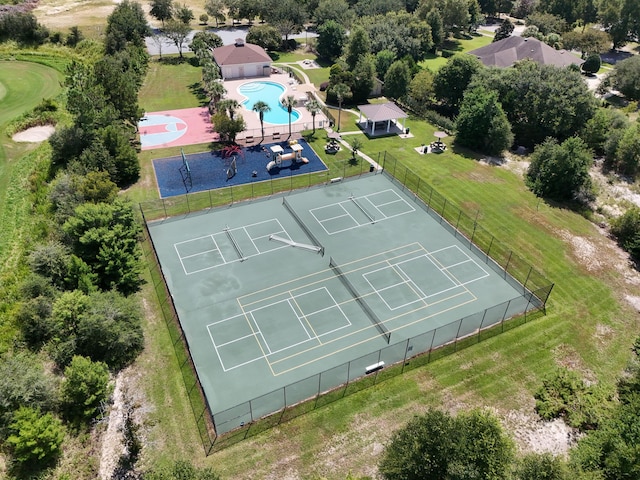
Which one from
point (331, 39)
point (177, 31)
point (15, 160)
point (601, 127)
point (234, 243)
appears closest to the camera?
point (234, 243)

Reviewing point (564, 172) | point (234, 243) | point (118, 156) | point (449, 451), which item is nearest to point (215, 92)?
point (118, 156)

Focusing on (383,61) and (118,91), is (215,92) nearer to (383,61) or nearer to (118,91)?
(118,91)

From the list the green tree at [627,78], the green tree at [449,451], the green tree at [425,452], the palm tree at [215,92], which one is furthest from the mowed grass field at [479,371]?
the green tree at [627,78]

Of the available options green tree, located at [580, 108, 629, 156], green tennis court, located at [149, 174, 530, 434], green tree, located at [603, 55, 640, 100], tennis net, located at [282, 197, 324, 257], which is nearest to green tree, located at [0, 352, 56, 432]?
green tennis court, located at [149, 174, 530, 434]

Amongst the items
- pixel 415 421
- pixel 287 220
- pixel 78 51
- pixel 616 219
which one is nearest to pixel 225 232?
pixel 287 220

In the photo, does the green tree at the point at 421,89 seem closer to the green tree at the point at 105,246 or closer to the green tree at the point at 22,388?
the green tree at the point at 105,246

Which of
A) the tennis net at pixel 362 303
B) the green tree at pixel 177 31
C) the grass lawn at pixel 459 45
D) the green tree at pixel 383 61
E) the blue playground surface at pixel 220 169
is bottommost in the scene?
the tennis net at pixel 362 303
